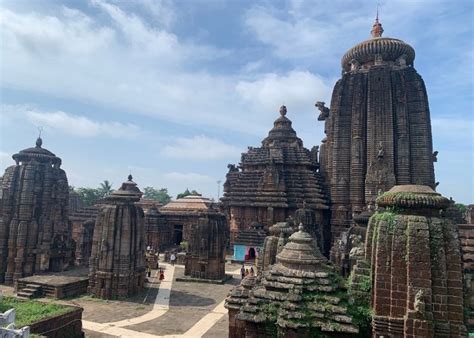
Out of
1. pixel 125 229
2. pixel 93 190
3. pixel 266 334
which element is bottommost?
pixel 266 334

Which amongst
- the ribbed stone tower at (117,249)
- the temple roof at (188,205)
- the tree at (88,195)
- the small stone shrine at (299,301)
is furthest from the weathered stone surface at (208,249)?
the tree at (88,195)

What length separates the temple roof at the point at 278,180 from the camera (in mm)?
39969

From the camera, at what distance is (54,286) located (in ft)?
76.0

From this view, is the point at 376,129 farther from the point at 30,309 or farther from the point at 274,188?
the point at 30,309

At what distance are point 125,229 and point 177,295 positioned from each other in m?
5.96

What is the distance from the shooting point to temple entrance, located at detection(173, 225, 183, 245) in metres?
52.4

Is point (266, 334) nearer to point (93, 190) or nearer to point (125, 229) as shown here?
point (125, 229)

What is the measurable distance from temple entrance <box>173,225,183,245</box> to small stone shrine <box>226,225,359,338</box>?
41.4 m

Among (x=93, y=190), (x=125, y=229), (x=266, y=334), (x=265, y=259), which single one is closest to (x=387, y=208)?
(x=266, y=334)

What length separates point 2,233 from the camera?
28.8 metres

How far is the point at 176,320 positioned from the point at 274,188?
23351 mm

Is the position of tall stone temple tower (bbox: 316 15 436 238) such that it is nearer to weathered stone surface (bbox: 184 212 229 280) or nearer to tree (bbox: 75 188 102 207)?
weathered stone surface (bbox: 184 212 229 280)

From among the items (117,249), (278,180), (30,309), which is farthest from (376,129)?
(30,309)

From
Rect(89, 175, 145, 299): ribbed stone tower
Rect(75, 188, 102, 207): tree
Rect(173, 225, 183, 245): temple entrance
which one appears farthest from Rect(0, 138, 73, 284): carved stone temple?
Rect(75, 188, 102, 207): tree
